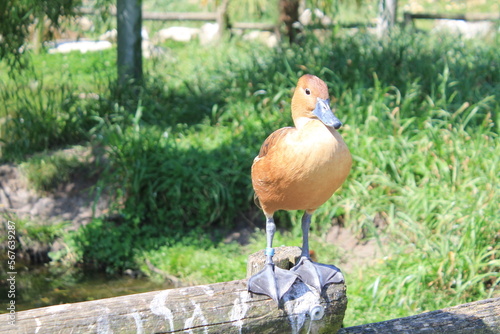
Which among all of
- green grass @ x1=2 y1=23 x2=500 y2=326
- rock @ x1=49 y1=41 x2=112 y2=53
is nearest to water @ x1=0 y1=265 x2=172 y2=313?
green grass @ x1=2 y1=23 x2=500 y2=326

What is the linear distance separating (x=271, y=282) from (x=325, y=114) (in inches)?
23.6

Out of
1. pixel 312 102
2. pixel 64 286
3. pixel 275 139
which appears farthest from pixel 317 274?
pixel 64 286

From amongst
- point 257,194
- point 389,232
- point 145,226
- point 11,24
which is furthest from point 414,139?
point 11,24

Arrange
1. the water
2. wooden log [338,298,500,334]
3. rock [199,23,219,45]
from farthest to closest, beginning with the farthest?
rock [199,23,219,45] < the water < wooden log [338,298,500,334]

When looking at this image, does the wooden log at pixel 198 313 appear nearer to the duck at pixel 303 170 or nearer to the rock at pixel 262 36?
the duck at pixel 303 170

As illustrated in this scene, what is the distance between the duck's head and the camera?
2.07m

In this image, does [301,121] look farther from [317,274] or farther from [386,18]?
[386,18]

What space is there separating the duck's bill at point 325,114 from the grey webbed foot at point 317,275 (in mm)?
535

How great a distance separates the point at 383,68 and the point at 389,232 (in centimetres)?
230

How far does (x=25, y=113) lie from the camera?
235 inches

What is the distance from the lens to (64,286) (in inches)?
188

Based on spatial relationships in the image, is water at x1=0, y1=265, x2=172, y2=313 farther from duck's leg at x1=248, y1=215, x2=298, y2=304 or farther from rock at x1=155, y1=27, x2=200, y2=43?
rock at x1=155, y1=27, x2=200, y2=43

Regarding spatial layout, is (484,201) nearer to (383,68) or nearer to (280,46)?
(383,68)

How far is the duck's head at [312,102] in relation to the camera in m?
2.07
